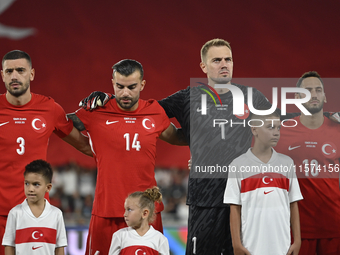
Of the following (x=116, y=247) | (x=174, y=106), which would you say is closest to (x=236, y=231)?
(x=116, y=247)

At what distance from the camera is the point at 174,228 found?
4426 mm

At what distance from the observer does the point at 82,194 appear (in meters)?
5.27

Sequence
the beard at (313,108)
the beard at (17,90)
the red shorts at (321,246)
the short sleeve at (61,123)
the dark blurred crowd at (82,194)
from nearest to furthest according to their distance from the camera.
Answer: the beard at (17,90)
the short sleeve at (61,123)
the red shorts at (321,246)
the beard at (313,108)
the dark blurred crowd at (82,194)

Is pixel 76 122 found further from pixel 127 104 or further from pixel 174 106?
pixel 174 106

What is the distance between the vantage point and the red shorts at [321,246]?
2.67 m

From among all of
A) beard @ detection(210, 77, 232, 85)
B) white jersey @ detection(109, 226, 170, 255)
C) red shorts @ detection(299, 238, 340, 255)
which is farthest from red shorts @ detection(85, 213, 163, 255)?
red shorts @ detection(299, 238, 340, 255)

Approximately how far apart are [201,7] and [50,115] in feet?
11.7

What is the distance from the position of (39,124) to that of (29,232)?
640mm

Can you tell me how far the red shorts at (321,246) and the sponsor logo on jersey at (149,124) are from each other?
4.04 ft

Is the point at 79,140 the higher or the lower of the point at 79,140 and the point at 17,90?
the lower

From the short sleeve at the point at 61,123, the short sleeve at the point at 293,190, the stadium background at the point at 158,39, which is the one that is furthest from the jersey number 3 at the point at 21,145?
the stadium background at the point at 158,39

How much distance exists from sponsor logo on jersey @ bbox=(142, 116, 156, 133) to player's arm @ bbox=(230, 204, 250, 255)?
68 centimetres

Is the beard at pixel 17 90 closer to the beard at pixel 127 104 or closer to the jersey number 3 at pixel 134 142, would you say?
the beard at pixel 127 104

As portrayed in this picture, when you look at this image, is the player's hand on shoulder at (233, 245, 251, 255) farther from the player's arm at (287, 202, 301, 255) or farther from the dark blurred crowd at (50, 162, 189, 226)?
the dark blurred crowd at (50, 162, 189, 226)
